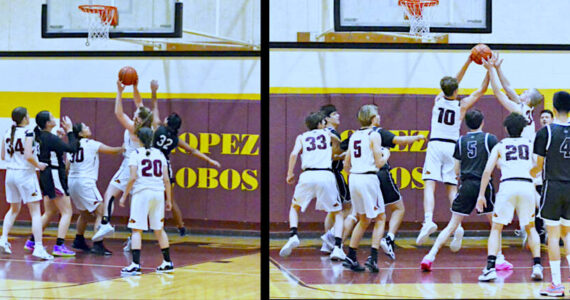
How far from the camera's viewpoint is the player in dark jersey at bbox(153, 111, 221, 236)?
8.73 m

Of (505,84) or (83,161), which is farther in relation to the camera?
(83,161)

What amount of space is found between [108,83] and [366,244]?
3.96 metres

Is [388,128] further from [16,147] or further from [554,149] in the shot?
[16,147]

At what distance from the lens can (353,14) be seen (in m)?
8.66

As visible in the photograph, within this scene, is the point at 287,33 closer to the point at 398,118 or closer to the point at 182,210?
the point at 398,118

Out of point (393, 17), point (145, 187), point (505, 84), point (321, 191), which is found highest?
point (393, 17)

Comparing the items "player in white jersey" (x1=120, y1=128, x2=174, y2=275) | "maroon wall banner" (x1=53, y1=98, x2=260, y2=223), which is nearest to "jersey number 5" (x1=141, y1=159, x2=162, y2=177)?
Result: "player in white jersey" (x1=120, y1=128, x2=174, y2=275)

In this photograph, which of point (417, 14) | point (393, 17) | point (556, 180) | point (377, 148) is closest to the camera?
point (556, 180)

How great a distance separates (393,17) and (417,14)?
1.06ft

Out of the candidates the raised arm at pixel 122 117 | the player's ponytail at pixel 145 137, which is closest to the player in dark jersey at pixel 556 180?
the player's ponytail at pixel 145 137

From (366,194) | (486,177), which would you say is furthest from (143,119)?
(486,177)

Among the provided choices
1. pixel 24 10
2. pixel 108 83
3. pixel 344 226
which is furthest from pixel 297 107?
pixel 24 10

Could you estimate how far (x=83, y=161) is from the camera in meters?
8.70

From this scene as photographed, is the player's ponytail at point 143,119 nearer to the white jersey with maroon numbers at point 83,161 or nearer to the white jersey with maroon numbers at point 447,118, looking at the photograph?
the white jersey with maroon numbers at point 83,161
